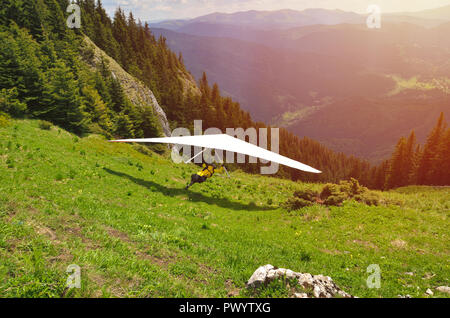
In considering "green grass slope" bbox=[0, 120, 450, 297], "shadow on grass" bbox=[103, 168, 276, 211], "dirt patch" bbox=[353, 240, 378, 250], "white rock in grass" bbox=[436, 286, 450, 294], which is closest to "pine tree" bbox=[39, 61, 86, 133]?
"green grass slope" bbox=[0, 120, 450, 297]

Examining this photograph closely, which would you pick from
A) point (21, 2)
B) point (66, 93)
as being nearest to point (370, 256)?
point (66, 93)

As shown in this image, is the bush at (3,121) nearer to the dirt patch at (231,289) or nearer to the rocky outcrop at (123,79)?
the dirt patch at (231,289)

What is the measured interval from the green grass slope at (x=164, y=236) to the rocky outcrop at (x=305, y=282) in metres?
0.73

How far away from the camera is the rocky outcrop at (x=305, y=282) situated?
20.9 feet

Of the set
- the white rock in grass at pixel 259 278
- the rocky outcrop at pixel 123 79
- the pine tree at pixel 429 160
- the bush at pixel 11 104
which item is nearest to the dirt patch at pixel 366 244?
the white rock in grass at pixel 259 278

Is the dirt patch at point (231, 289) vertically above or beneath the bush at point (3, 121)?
beneath

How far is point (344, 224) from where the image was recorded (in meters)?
14.5

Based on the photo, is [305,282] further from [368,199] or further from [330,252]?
[368,199]

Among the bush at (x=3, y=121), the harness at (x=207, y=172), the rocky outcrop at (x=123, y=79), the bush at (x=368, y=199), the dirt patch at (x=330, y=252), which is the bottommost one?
the bush at (x=368, y=199)

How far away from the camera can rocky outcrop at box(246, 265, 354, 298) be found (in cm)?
638

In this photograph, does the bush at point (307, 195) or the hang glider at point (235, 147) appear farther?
the hang glider at point (235, 147)

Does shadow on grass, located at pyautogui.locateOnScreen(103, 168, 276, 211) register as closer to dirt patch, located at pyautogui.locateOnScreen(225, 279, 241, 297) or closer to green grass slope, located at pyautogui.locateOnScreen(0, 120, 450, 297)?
green grass slope, located at pyautogui.locateOnScreen(0, 120, 450, 297)

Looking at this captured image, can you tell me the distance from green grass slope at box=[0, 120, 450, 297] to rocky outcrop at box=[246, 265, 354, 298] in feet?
2.40
